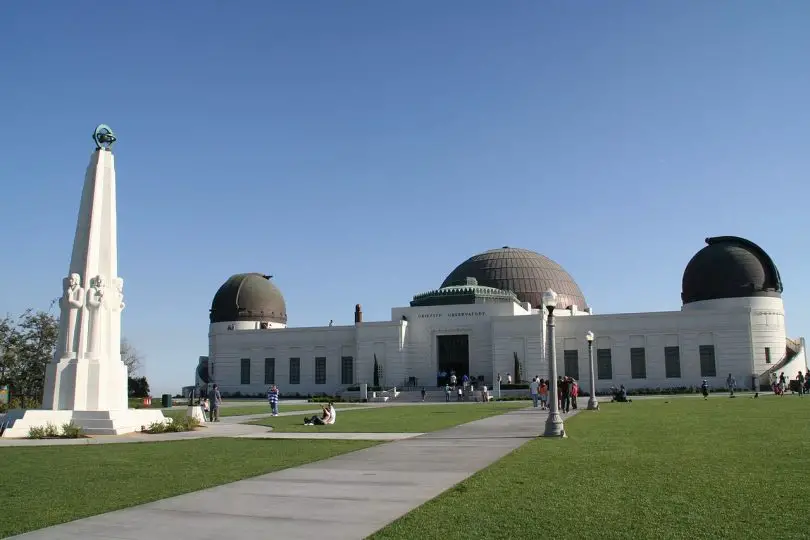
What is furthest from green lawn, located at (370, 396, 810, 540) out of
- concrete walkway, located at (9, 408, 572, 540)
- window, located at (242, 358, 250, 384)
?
window, located at (242, 358, 250, 384)

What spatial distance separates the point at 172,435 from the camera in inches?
791

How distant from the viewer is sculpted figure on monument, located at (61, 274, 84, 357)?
2112 cm

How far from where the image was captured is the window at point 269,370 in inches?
2574

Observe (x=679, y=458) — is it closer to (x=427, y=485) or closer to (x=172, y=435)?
(x=427, y=485)

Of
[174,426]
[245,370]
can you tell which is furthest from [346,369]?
[174,426]

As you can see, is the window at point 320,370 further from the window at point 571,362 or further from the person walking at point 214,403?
the person walking at point 214,403

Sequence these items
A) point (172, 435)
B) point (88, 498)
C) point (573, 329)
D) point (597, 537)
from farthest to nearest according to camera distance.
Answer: point (573, 329), point (172, 435), point (88, 498), point (597, 537)

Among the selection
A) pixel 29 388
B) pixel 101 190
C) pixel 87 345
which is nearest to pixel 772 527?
pixel 87 345

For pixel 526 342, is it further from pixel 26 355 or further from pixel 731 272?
pixel 26 355

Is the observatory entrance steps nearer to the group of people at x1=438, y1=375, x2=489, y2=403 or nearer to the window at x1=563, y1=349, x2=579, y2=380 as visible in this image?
the group of people at x1=438, y1=375, x2=489, y2=403

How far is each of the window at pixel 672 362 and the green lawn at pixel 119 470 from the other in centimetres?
4275

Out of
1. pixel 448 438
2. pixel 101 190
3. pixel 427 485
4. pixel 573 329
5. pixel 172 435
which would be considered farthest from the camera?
pixel 573 329

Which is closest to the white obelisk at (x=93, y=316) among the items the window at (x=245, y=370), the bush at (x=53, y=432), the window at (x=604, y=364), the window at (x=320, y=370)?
the bush at (x=53, y=432)

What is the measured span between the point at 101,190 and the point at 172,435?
829 cm
